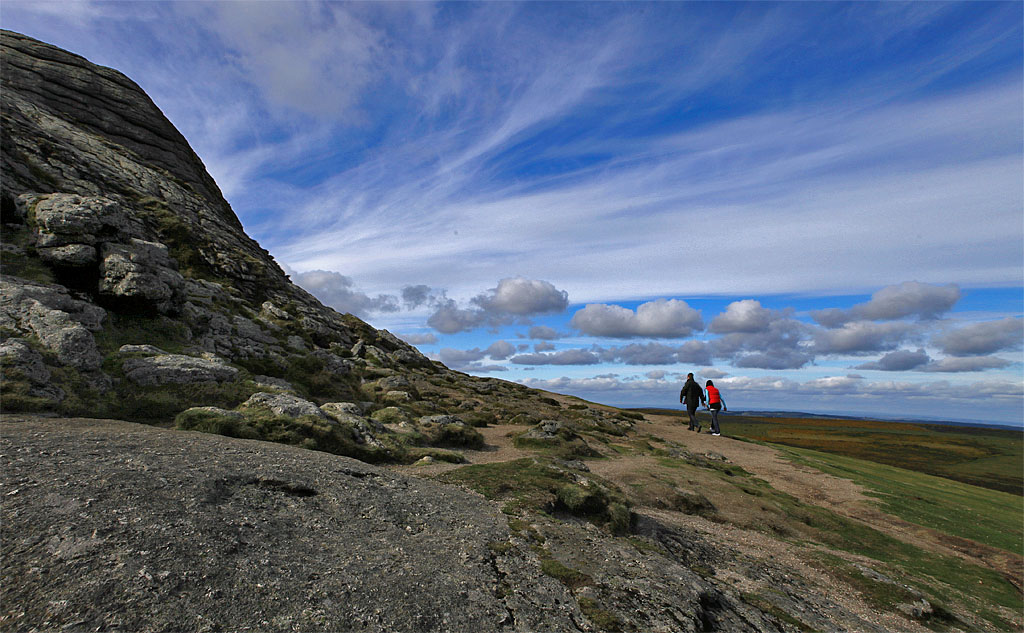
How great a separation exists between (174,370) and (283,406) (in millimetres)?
5883

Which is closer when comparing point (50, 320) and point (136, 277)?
point (50, 320)

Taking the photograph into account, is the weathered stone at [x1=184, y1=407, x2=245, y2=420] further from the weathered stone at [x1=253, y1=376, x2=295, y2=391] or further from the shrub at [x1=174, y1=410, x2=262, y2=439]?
the weathered stone at [x1=253, y1=376, x2=295, y2=391]

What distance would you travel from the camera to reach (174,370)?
19.3 meters

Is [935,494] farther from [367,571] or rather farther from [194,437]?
[194,437]

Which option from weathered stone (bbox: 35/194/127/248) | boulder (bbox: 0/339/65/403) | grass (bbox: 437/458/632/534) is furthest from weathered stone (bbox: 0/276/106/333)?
grass (bbox: 437/458/632/534)

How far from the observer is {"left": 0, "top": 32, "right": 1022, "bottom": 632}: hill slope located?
6.62 m

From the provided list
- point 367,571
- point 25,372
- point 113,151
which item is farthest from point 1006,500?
point 113,151

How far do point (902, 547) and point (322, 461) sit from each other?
870 inches

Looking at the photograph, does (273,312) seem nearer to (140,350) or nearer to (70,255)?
(70,255)

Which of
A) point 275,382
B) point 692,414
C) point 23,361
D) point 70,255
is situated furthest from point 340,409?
point 692,414

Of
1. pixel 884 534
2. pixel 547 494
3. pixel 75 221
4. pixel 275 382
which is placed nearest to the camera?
pixel 547 494

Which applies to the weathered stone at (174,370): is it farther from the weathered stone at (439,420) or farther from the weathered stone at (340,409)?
the weathered stone at (439,420)

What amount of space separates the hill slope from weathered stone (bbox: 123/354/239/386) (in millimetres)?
73

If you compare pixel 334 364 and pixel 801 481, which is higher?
pixel 334 364
